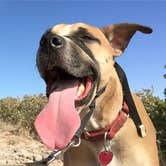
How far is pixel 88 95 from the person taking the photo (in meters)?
5.38

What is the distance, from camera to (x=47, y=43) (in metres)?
5.21

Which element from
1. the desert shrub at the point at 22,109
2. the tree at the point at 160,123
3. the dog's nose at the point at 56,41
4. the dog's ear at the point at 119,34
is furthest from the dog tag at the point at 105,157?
the desert shrub at the point at 22,109

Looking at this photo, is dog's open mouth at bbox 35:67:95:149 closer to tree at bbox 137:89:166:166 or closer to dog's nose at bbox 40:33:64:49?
dog's nose at bbox 40:33:64:49

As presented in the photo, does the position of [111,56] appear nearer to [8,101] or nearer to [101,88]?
[101,88]

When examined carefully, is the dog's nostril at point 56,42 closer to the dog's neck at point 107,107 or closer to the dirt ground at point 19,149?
the dog's neck at point 107,107

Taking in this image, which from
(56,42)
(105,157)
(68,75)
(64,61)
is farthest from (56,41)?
(105,157)

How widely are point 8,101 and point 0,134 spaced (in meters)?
3.93

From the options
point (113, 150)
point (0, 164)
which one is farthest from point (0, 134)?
point (113, 150)

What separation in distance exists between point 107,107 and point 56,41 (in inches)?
39.0

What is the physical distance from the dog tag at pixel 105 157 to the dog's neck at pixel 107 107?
275 mm

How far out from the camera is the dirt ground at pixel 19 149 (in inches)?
469

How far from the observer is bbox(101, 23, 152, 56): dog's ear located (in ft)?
20.0

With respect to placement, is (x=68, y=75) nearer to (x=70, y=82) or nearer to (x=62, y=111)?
(x=70, y=82)

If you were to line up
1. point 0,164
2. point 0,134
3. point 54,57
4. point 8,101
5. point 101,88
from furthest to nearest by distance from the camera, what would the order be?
point 8,101, point 0,134, point 0,164, point 101,88, point 54,57
